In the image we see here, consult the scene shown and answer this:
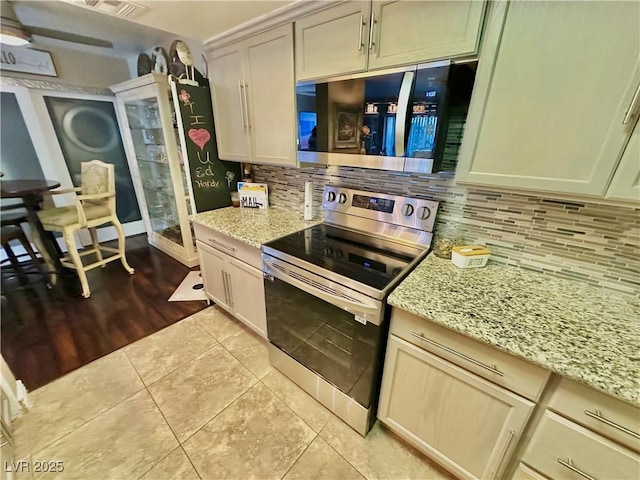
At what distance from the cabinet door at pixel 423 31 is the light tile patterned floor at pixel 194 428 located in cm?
185

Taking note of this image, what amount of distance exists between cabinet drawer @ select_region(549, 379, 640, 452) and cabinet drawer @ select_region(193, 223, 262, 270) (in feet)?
4.74

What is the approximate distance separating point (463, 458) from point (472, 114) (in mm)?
1423

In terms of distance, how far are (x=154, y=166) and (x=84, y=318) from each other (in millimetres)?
1890

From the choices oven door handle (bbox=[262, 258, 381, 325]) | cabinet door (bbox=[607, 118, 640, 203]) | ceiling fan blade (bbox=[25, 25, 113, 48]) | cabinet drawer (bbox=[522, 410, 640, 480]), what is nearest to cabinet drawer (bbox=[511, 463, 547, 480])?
cabinet drawer (bbox=[522, 410, 640, 480])

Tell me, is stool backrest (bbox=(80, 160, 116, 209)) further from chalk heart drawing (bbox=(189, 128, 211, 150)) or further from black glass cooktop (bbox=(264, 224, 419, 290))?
black glass cooktop (bbox=(264, 224, 419, 290))

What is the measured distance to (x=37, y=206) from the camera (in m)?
2.37

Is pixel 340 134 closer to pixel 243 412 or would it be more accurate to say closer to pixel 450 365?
pixel 450 365

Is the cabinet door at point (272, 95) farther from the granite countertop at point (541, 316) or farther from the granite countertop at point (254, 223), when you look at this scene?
the granite countertop at point (541, 316)

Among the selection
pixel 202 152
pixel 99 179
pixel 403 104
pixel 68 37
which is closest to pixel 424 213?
pixel 403 104

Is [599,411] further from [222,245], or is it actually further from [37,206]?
[37,206]

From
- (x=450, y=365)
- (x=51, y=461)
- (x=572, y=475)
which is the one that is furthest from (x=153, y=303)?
(x=572, y=475)

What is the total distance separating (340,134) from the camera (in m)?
1.33

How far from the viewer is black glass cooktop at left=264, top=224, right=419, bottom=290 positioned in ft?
3.97

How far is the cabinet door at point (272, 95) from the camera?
4.91 feet
